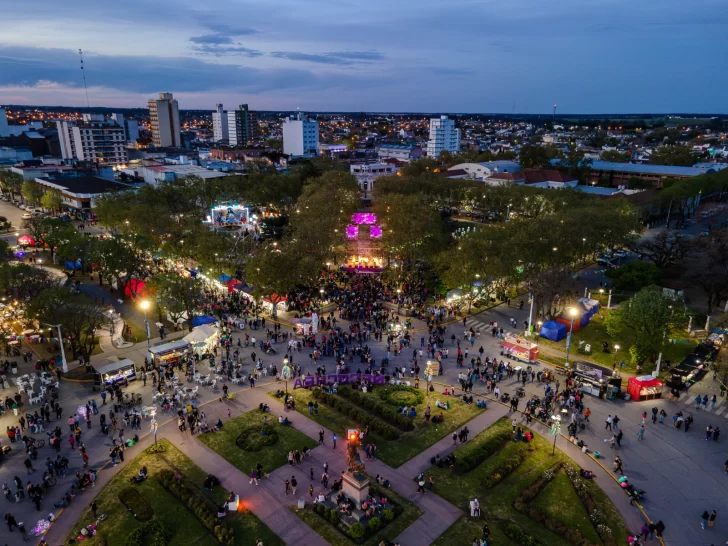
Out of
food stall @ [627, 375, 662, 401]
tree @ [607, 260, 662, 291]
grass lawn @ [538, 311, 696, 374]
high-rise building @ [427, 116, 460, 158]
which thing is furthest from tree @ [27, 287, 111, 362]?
high-rise building @ [427, 116, 460, 158]

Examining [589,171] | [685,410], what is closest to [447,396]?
[685,410]

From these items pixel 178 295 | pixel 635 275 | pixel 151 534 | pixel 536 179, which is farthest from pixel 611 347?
pixel 536 179

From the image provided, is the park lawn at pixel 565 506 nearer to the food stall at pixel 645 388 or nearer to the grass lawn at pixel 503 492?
the grass lawn at pixel 503 492

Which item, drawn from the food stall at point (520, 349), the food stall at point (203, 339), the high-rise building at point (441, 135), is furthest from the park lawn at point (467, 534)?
the high-rise building at point (441, 135)

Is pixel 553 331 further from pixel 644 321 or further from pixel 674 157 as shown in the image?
pixel 674 157

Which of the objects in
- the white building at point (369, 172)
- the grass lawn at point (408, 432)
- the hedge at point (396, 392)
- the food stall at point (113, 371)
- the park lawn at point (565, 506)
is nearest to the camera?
the park lawn at point (565, 506)

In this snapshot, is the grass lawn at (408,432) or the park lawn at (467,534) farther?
the grass lawn at (408,432)
